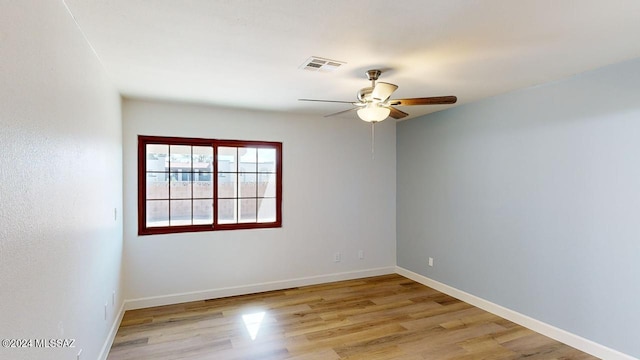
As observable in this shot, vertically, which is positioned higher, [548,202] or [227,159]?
[227,159]

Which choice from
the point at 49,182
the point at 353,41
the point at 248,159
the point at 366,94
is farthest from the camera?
the point at 248,159

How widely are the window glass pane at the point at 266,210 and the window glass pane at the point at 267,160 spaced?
45 cm

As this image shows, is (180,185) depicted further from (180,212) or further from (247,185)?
(247,185)

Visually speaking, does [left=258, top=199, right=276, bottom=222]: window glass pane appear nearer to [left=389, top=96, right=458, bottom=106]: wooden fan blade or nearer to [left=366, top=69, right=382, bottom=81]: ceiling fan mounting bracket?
[left=366, top=69, right=382, bottom=81]: ceiling fan mounting bracket

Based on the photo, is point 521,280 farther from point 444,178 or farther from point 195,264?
point 195,264

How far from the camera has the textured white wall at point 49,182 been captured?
118 cm

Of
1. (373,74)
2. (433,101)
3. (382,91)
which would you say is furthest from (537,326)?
(373,74)

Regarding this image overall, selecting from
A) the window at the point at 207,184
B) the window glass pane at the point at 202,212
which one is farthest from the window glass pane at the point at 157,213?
the window glass pane at the point at 202,212

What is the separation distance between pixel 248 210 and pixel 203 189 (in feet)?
2.21

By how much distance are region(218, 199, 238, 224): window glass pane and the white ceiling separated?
1616mm

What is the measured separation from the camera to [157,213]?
4090mm

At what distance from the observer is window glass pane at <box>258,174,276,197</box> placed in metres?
4.66

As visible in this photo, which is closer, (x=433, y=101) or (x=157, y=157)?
(x=433, y=101)

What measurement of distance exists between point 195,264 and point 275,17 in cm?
335
